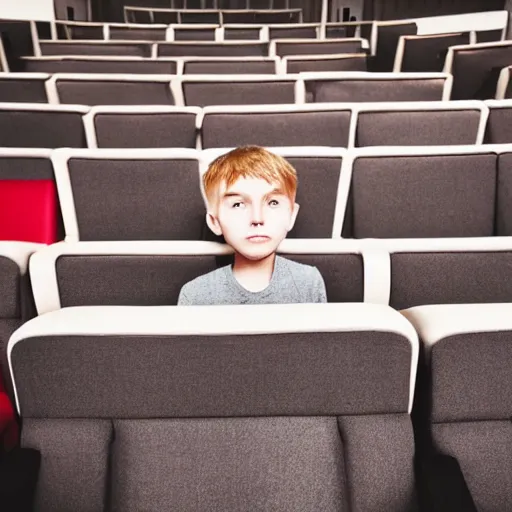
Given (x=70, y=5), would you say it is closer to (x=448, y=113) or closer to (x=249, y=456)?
(x=448, y=113)

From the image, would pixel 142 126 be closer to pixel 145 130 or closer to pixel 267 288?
pixel 145 130

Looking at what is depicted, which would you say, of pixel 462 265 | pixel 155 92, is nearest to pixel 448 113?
pixel 462 265

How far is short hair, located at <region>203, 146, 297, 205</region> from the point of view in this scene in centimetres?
42

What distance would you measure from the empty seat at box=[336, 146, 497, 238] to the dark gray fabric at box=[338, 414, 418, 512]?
31cm

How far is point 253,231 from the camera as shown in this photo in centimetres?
39

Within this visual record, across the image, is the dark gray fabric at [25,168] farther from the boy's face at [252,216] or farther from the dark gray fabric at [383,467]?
the dark gray fabric at [383,467]

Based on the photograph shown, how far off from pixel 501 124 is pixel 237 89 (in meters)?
0.46

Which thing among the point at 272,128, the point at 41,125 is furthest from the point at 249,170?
the point at 41,125

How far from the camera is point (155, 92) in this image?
1037mm

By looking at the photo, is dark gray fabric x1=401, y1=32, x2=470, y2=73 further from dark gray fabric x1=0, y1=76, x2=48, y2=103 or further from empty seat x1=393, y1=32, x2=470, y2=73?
dark gray fabric x1=0, y1=76, x2=48, y2=103

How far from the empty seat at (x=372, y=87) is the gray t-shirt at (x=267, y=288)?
658 mm

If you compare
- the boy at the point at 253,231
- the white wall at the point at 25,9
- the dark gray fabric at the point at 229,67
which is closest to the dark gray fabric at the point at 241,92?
the dark gray fabric at the point at 229,67

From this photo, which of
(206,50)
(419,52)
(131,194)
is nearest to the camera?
(131,194)

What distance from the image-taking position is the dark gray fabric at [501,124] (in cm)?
79
